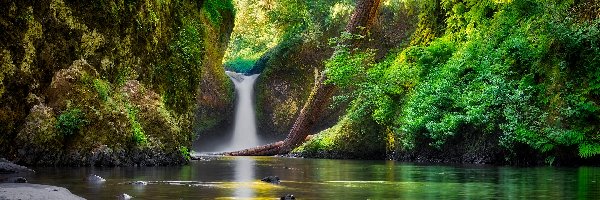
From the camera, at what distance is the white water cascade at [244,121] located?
140 ft

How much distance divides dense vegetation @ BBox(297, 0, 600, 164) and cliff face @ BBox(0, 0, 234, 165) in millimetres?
7451

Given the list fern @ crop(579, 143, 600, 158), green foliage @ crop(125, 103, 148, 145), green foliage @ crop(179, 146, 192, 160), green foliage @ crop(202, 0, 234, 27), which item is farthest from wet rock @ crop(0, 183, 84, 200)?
green foliage @ crop(202, 0, 234, 27)

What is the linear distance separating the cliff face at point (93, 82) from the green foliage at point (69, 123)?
0.8 inches

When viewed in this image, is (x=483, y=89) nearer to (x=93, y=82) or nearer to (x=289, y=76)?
(x=93, y=82)

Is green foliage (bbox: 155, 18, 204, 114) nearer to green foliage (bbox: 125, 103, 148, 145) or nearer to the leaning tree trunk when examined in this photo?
green foliage (bbox: 125, 103, 148, 145)

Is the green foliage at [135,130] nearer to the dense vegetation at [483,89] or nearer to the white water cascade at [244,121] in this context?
the dense vegetation at [483,89]

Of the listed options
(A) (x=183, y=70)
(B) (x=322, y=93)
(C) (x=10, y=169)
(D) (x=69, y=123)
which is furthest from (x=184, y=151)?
(B) (x=322, y=93)

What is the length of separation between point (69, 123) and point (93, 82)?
50.7 inches

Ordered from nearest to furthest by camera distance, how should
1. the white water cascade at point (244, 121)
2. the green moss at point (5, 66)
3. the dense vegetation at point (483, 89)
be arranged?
the green moss at point (5, 66) < the dense vegetation at point (483, 89) < the white water cascade at point (244, 121)

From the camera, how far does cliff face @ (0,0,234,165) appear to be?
17.6 meters

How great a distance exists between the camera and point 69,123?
17781mm

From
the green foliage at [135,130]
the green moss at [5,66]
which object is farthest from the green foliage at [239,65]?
the green moss at [5,66]

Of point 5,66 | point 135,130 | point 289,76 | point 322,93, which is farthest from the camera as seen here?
point 289,76

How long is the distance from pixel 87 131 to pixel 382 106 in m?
12.8
